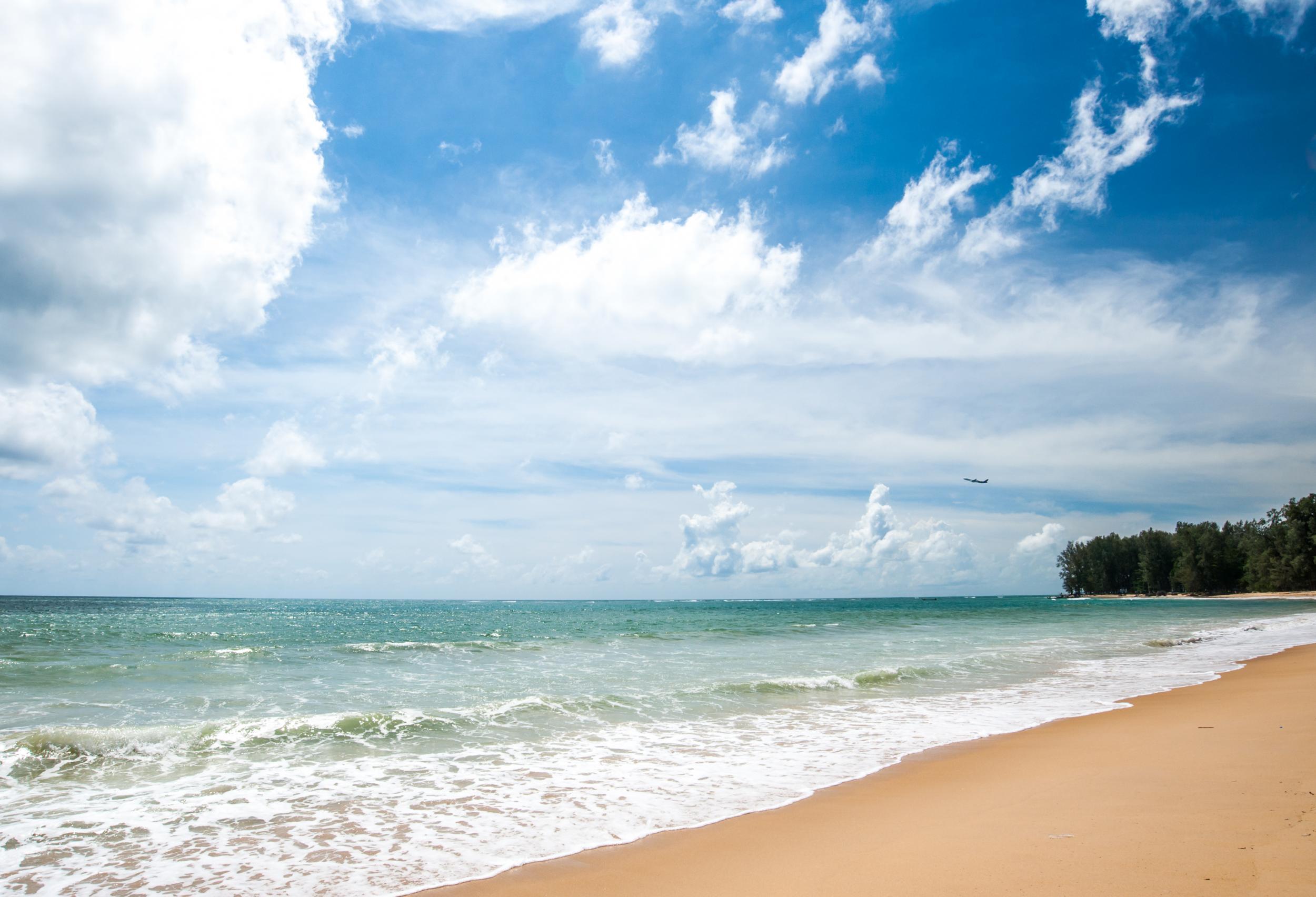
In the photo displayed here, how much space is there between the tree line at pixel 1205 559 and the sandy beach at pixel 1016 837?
105080 millimetres

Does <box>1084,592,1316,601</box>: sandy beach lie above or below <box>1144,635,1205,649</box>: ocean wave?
below

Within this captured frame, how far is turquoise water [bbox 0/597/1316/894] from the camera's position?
554 centimetres

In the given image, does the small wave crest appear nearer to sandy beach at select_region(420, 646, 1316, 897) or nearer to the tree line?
sandy beach at select_region(420, 646, 1316, 897)

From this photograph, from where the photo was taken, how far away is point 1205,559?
349 feet

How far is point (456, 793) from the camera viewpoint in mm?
7039

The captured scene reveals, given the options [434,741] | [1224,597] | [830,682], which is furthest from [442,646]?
[1224,597]

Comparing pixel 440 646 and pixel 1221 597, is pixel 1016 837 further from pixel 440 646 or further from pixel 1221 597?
pixel 1221 597

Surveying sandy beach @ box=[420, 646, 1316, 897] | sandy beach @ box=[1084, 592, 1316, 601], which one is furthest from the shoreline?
sandy beach @ box=[420, 646, 1316, 897]

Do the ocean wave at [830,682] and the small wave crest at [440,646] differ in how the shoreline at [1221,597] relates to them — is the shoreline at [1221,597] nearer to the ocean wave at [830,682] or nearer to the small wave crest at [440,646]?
the ocean wave at [830,682]

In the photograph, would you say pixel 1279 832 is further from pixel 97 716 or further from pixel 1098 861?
pixel 97 716

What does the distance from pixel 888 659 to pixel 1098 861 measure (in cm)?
1739

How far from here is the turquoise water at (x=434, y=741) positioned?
5.54 meters

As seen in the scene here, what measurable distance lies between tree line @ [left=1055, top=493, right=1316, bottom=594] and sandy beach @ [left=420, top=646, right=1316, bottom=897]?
105 m

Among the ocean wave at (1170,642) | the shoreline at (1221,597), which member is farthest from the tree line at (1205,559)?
the ocean wave at (1170,642)
